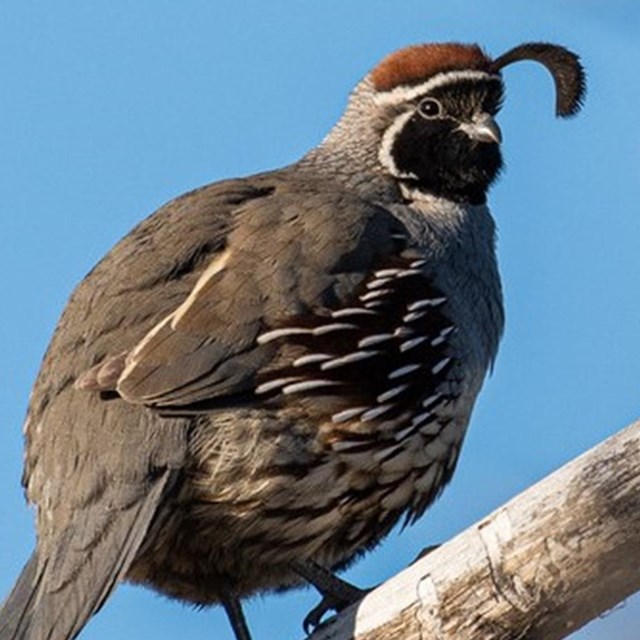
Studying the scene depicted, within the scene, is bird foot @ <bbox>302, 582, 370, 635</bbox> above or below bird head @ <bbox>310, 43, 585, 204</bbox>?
below

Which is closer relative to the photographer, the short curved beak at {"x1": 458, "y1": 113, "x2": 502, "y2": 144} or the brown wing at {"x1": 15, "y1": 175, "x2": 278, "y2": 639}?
the brown wing at {"x1": 15, "y1": 175, "x2": 278, "y2": 639}

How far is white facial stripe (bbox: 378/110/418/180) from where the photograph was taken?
644 cm

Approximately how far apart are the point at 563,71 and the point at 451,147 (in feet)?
2.07

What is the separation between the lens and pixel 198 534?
539cm

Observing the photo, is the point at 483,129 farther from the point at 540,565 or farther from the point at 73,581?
the point at 540,565

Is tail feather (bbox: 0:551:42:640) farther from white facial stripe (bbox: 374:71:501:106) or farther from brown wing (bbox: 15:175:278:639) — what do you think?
white facial stripe (bbox: 374:71:501:106)

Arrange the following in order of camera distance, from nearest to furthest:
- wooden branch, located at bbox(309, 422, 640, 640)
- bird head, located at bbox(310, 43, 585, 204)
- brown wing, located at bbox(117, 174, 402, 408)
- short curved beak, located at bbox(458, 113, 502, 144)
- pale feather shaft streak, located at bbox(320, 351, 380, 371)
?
wooden branch, located at bbox(309, 422, 640, 640), brown wing, located at bbox(117, 174, 402, 408), pale feather shaft streak, located at bbox(320, 351, 380, 371), short curved beak, located at bbox(458, 113, 502, 144), bird head, located at bbox(310, 43, 585, 204)

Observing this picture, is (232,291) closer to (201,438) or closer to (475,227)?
(201,438)

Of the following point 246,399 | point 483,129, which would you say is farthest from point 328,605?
point 483,129

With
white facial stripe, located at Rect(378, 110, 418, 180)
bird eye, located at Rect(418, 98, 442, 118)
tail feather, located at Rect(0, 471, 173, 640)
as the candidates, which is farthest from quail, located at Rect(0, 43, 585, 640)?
bird eye, located at Rect(418, 98, 442, 118)

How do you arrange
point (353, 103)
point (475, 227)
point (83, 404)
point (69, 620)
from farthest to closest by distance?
point (353, 103) → point (475, 227) → point (83, 404) → point (69, 620)

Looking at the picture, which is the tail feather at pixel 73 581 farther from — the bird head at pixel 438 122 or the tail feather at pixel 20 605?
the bird head at pixel 438 122

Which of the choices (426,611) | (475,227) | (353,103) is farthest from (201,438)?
(353,103)

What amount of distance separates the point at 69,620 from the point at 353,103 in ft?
8.93
